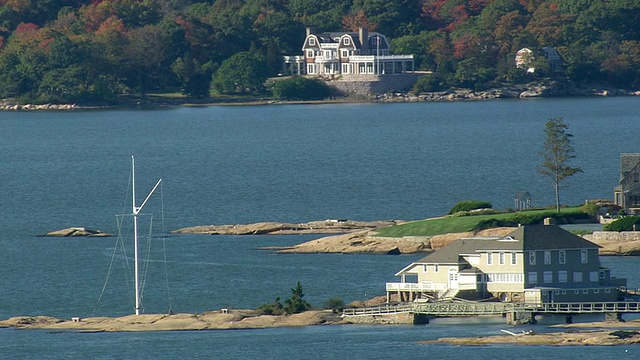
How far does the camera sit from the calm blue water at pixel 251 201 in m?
72.4

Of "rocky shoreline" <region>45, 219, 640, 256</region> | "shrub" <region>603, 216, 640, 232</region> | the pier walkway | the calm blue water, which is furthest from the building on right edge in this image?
the pier walkway

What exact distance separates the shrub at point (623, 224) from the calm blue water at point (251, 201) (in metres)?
4.00

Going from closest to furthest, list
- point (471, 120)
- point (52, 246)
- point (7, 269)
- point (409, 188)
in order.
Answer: point (7, 269), point (52, 246), point (409, 188), point (471, 120)

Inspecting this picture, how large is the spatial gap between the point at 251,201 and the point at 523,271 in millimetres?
51924

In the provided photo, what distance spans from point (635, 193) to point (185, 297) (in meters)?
25.6

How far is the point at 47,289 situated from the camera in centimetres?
8906

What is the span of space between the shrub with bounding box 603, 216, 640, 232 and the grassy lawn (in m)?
4.64

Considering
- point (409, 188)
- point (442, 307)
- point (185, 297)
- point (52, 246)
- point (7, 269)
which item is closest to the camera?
point (442, 307)

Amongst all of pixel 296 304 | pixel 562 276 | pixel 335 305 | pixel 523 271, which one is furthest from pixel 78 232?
pixel 562 276

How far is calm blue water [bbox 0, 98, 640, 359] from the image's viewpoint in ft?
237

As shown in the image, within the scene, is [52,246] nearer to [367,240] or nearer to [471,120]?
[367,240]

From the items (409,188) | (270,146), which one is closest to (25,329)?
(409,188)

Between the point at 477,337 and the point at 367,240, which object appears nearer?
the point at 477,337

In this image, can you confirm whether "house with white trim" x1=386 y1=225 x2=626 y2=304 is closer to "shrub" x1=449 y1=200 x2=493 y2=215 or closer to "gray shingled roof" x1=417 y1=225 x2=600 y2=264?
"gray shingled roof" x1=417 y1=225 x2=600 y2=264
